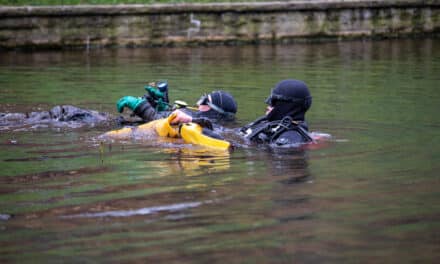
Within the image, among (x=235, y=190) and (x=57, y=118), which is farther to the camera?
(x=57, y=118)

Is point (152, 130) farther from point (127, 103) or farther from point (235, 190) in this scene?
point (235, 190)

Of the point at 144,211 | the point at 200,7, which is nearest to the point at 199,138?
the point at 144,211

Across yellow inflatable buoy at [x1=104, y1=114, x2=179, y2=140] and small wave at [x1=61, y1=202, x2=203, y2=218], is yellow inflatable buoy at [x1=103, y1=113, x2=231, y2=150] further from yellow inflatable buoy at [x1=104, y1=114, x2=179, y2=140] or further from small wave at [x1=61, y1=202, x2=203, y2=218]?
small wave at [x1=61, y1=202, x2=203, y2=218]

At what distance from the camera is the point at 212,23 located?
2269cm

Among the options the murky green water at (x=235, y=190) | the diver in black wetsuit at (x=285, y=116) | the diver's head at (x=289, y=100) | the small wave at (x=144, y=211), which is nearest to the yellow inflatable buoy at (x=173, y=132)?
the murky green water at (x=235, y=190)

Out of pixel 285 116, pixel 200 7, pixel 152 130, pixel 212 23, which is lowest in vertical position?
pixel 152 130

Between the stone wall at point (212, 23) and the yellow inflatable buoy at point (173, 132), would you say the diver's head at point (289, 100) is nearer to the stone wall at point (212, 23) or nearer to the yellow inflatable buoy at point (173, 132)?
the yellow inflatable buoy at point (173, 132)

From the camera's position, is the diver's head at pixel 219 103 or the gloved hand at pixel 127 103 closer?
the gloved hand at pixel 127 103

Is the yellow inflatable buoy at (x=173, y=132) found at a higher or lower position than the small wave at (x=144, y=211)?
higher

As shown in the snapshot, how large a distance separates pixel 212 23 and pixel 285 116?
13.5 metres

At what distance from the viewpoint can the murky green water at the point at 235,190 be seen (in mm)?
5398

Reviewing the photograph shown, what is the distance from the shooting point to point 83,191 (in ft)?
23.1

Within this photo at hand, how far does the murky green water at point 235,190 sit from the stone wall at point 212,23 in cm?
725

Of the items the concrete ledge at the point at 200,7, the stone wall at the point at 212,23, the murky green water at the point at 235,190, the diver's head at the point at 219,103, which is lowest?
the murky green water at the point at 235,190
